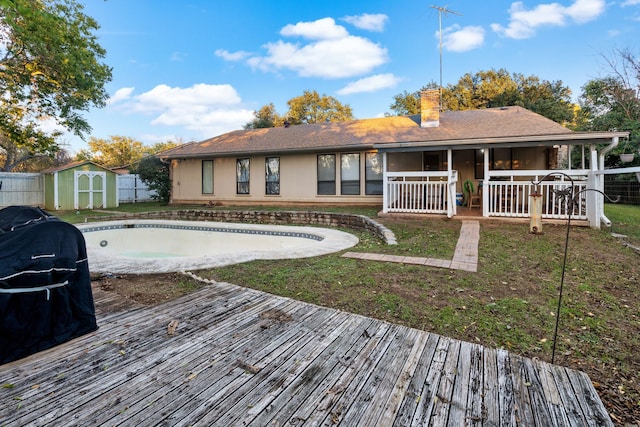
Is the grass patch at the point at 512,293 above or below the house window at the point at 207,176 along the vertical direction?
below

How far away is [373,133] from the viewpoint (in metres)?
13.8

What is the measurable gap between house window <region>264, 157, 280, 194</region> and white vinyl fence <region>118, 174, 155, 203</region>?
29.1 ft

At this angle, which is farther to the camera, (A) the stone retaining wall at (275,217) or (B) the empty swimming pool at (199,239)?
(A) the stone retaining wall at (275,217)

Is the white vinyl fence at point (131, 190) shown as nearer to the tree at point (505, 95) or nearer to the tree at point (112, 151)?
the tree at point (112, 151)

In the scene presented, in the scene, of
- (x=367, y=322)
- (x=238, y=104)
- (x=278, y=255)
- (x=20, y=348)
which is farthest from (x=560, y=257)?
(x=238, y=104)

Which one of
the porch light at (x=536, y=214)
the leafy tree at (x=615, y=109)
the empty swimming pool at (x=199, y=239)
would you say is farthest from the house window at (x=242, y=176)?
the leafy tree at (x=615, y=109)

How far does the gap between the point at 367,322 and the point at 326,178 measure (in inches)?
429

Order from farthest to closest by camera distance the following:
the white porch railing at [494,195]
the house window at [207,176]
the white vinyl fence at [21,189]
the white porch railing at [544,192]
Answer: the house window at [207,176] < the white vinyl fence at [21,189] < the white porch railing at [494,195] < the white porch railing at [544,192]

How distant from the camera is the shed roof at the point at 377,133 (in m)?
10.9

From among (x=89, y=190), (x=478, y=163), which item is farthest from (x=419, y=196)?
(x=89, y=190)

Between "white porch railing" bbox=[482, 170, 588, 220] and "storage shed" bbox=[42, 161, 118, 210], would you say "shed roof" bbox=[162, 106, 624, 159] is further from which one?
"storage shed" bbox=[42, 161, 118, 210]

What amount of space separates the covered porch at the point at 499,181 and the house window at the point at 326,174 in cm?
238

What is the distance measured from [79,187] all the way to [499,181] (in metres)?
17.5

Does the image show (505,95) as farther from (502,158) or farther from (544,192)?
(544,192)
